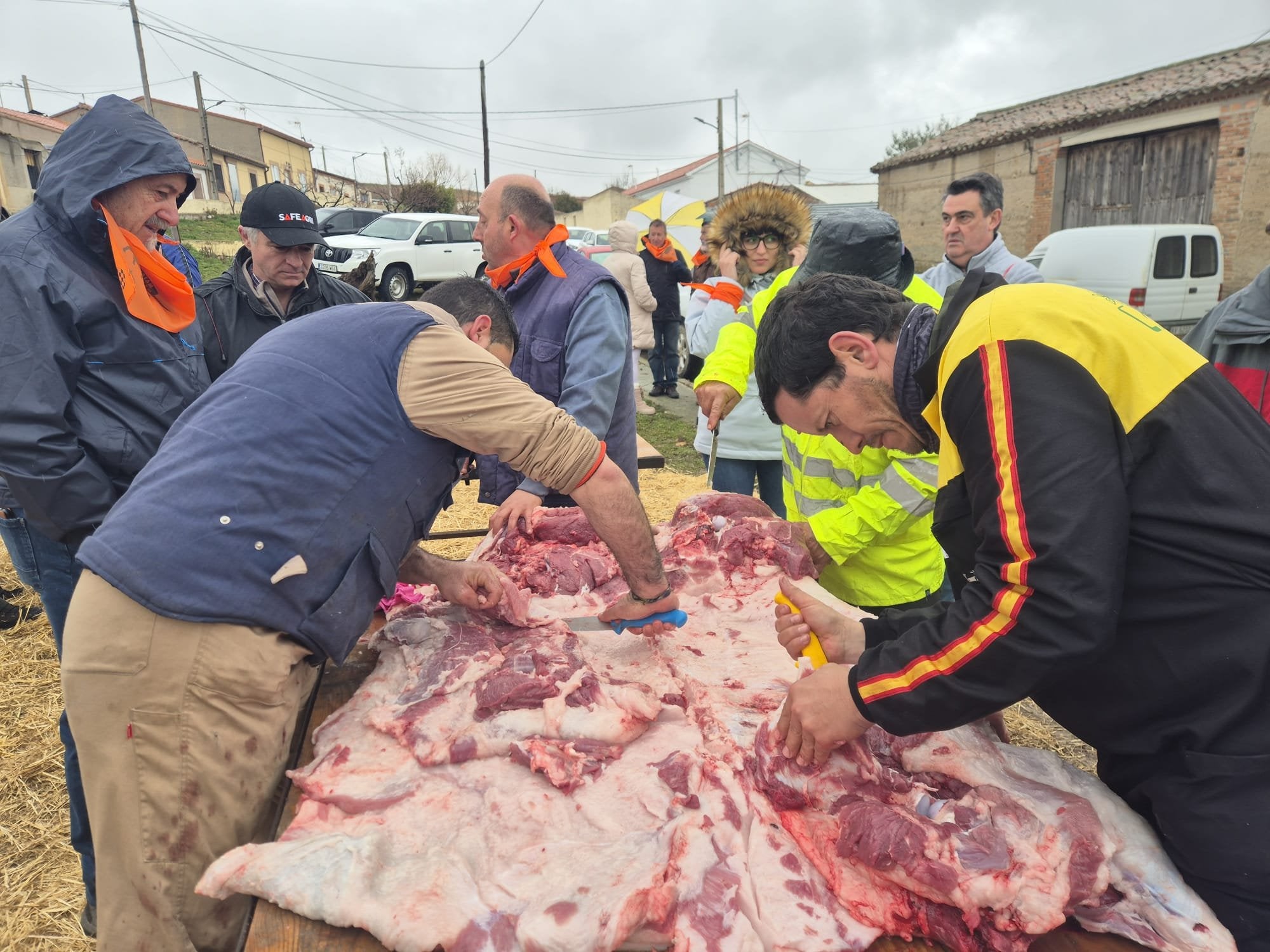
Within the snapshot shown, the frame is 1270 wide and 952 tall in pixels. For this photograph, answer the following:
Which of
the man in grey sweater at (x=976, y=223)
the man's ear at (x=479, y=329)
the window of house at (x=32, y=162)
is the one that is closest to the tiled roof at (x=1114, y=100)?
the man in grey sweater at (x=976, y=223)

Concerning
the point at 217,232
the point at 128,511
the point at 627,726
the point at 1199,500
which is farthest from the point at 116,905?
the point at 217,232

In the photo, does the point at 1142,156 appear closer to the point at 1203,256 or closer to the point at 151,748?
the point at 1203,256

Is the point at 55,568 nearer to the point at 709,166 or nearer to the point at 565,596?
the point at 565,596

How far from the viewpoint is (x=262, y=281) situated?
4.50 metres

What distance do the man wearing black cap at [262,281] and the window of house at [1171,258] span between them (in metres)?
14.3

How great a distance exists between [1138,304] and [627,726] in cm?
1463

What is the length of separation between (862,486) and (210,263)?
21.3 m

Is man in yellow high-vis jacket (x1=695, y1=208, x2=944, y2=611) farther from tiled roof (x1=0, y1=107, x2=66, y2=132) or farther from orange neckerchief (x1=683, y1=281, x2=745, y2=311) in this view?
tiled roof (x1=0, y1=107, x2=66, y2=132)

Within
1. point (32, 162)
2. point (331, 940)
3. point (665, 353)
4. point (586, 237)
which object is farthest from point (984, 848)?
point (32, 162)

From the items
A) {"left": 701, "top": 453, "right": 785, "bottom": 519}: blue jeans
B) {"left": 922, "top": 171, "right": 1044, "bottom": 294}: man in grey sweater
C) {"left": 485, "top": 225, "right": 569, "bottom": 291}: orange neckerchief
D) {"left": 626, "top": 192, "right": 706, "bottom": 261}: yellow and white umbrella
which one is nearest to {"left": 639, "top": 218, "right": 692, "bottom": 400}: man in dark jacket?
{"left": 626, "top": 192, "right": 706, "bottom": 261}: yellow and white umbrella

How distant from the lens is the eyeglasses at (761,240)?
503 cm

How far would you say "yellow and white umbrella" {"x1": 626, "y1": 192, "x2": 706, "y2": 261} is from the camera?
15445 millimetres

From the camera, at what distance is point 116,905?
1.89 m

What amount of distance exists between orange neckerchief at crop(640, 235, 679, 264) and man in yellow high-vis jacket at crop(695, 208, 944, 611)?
28.6 ft
